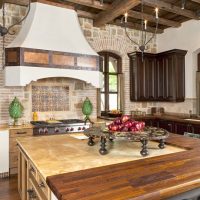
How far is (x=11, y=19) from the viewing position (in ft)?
14.8

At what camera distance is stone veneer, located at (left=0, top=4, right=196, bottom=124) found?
4.47m

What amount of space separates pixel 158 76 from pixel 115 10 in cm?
237

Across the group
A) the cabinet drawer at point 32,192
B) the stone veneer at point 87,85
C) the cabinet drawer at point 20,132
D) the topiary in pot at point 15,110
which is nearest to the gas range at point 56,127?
the cabinet drawer at point 20,132

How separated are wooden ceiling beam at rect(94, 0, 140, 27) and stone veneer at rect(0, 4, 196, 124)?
0.40 m

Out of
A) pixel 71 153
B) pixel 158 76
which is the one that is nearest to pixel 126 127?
pixel 71 153

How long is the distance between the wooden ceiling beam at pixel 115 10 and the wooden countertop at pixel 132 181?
128 inches

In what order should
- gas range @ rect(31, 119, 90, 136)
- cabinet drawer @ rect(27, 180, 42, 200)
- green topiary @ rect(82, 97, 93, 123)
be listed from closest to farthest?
cabinet drawer @ rect(27, 180, 42, 200), gas range @ rect(31, 119, 90, 136), green topiary @ rect(82, 97, 93, 123)

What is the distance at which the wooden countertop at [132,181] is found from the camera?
1.17m

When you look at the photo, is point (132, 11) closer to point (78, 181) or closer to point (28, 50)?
point (28, 50)

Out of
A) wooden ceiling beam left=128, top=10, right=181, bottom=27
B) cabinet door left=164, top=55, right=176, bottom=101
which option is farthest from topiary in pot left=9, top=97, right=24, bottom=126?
cabinet door left=164, top=55, right=176, bottom=101

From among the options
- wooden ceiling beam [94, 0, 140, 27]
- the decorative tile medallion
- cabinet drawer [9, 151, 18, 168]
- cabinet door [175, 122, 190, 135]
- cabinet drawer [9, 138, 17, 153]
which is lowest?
cabinet drawer [9, 151, 18, 168]

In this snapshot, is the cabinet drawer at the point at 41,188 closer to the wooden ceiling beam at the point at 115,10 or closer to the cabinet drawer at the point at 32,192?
the cabinet drawer at the point at 32,192

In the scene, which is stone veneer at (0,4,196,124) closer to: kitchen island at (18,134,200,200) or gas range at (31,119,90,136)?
gas range at (31,119,90,136)

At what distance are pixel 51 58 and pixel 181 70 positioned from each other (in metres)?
3.42
